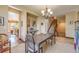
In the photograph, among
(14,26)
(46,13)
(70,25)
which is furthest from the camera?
(46,13)

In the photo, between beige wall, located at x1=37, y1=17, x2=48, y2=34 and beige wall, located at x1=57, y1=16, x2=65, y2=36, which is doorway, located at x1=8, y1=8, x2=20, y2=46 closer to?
beige wall, located at x1=37, y1=17, x2=48, y2=34

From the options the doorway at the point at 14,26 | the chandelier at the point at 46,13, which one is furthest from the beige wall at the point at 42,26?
the doorway at the point at 14,26

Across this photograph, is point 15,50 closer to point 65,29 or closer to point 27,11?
point 27,11

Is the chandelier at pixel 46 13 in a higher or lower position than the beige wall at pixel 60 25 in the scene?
higher

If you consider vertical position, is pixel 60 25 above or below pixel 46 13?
below

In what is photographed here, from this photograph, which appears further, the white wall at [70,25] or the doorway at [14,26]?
the white wall at [70,25]

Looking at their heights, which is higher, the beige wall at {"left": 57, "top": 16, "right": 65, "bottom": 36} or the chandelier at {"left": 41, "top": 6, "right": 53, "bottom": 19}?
the chandelier at {"left": 41, "top": 6, "right": 53, "bottom": 19}

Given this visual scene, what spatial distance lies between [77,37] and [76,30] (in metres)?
0.15

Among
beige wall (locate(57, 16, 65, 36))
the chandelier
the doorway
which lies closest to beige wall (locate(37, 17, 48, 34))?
the chandelier

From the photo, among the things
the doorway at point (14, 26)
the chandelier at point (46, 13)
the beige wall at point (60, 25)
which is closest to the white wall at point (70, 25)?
the beige wall at point (60, 25)

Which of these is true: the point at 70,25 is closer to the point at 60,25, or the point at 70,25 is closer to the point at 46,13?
the point at 60,25

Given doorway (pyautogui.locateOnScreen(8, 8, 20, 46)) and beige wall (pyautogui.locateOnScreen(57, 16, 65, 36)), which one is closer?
doorway (pyautogui.locateOnScreen(8, 8, 20, 46))

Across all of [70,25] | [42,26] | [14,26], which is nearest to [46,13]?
[42,26]

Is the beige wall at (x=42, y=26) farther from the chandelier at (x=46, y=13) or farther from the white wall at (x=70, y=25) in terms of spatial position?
the white wall at (x=70, y=25)
